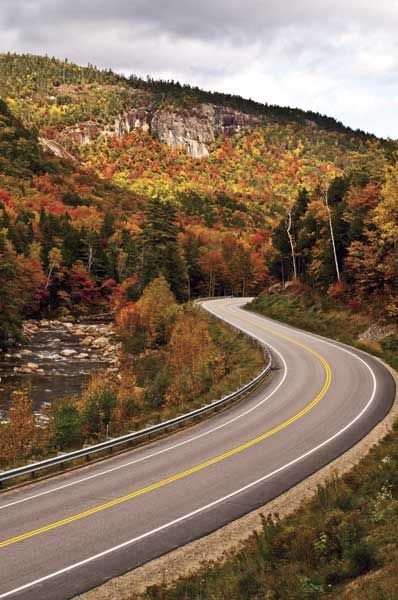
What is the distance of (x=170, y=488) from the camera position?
15109 mm

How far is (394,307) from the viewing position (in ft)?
117

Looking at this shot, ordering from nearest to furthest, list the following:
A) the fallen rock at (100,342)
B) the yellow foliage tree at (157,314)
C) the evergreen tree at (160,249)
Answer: the yellow foliage tree at (157,314), the fallen rock at (100,342), the evergreen tree at (160,249)

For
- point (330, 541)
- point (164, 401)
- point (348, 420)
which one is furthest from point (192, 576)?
point (164, 401)

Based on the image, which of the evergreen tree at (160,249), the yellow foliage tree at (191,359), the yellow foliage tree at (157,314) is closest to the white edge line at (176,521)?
the yellow foliage tree at (191,359)

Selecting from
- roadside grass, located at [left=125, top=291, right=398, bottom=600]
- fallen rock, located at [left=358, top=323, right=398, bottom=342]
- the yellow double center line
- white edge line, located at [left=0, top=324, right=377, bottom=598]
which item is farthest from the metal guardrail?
fallen rock, located at [left=358, top=323, right=398, bottom=342]

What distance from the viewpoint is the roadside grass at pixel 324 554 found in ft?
26.9

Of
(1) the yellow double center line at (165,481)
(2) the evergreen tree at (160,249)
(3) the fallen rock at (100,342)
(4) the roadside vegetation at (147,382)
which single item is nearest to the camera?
(1) the yellow double center line at (165,481)

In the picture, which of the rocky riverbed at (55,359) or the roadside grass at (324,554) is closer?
the roadside grass at (324,554)

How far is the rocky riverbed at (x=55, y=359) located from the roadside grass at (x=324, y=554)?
Result: 2440 cm

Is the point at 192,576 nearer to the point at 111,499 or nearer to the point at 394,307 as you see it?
the point at 111,499

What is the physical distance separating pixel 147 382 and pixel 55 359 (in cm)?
1534

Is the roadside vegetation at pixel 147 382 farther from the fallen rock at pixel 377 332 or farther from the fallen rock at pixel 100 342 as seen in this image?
the fallen rock at pixel 377 332

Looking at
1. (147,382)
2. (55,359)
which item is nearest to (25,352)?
(55,359)

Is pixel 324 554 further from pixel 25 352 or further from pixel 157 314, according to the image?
pixel 25 352
